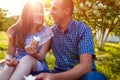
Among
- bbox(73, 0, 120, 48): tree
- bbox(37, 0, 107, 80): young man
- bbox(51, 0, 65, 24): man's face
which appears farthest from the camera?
bbox(73, 0, 120, 48): tree

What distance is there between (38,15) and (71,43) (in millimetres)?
593

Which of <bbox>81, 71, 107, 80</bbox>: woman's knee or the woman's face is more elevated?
the woman's face

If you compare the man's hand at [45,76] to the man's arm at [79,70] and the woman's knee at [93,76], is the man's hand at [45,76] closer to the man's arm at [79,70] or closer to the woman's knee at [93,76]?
the man's arm at [79,70]

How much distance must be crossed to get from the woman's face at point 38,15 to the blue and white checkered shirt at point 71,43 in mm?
210

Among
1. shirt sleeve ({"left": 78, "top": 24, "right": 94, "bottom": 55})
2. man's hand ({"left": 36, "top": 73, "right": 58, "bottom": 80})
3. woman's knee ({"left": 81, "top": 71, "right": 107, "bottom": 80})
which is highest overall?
shirt sleeve ({"left": 78, "top": 24, "right": 94, "bottom": 55})

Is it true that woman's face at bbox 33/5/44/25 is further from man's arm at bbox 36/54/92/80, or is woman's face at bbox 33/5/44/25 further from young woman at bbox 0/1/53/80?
man's arm at bbox 36/54/92/80

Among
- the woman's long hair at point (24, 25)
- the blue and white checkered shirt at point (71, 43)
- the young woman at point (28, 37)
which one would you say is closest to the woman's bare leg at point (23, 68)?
the young woman at point (28, 37)

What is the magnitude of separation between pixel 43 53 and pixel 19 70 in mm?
528

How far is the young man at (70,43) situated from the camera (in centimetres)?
466

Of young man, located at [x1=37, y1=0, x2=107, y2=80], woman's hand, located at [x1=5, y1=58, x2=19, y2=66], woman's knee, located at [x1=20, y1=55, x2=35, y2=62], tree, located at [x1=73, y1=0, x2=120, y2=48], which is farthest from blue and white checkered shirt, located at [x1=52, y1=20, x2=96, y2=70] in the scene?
tree, located at [x1=73, y1=0, x2=120, y2=48]

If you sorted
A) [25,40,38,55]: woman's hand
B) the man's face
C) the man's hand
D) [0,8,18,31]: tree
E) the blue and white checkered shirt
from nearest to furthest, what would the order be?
the man's hand, [25,40,38,55]: woman's hand, the blue and white checkered shirt, the man's face, [0,8,18,31]: tree

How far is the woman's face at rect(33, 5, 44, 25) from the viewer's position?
17.2 ft

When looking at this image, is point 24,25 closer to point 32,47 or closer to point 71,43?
point 71,43

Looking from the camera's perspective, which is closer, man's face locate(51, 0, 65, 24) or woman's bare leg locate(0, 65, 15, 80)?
woman's bare leg locate(0, 65, 15, 80)
